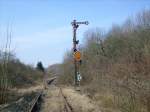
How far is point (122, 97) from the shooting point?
1811 centimetres

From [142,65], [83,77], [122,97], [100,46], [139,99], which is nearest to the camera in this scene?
[142,65]

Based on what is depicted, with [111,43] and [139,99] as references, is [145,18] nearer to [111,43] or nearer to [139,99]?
[111,43]

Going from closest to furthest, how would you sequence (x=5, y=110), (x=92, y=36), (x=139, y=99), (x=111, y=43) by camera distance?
(x=139, y=99) → (x=5, y=110) → (x=111, y=43) → (x=92, y=36)

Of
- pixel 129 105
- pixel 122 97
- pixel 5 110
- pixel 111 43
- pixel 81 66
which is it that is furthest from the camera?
pixel 111 43

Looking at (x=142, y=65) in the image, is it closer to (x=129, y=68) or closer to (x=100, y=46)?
(x=129, y=68)

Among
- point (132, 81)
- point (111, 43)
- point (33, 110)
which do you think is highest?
point (111, 43)

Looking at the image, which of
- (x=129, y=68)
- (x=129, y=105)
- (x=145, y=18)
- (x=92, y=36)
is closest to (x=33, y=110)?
(x=129, y=105)

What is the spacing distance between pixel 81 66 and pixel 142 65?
131ft

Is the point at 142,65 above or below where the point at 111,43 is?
below

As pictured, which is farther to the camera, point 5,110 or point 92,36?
point 92,36

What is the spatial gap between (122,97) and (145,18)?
37975 mm

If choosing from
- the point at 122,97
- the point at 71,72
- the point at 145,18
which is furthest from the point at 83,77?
the point at 122,97

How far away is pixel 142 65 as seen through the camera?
13008mm

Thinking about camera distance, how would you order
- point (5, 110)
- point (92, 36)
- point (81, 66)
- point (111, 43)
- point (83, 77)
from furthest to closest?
point (92, 36), point (111, 43), point (81, 66), point (83, 77), point (5, 110)
